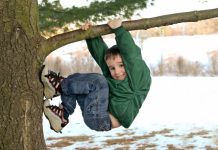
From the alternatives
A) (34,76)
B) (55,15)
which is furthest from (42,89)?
(55,15)

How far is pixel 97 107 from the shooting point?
2725mm

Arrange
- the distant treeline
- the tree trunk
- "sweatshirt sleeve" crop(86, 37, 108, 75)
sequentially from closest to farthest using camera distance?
the tree trunk
"sweatshirt sleeve" crop(86, 37, 108, 75)
the distant treeline

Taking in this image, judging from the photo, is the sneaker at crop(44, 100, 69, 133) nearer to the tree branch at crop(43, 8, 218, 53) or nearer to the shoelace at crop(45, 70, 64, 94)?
the shoelace at crop(45, 70, 64, 94)

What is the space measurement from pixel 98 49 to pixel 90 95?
28 centimetres

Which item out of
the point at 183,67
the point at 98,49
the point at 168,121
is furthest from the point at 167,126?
the point at 183,67

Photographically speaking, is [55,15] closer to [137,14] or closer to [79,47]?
[137,14]

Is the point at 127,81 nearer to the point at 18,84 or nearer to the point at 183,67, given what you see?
the point at 18,84

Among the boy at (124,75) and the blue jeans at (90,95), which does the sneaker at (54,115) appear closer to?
the blue jeans at (90,95)

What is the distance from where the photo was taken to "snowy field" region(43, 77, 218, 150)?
9.10 metres

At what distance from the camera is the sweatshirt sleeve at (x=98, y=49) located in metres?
2.80

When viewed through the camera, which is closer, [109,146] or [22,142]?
[22,142]

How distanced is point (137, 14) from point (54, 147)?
4.08 m

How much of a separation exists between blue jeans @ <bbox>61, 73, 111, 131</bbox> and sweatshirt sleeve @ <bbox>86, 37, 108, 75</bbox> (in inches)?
5.5

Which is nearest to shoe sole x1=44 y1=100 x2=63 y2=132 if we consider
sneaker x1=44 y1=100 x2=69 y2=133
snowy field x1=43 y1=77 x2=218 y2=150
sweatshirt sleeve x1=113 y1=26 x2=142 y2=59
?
sneaker x1=44 y1=100 x2=69 y2=133
